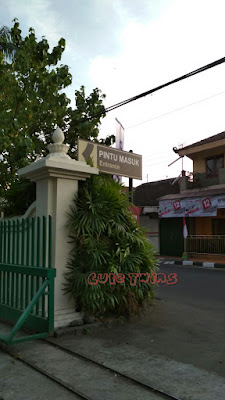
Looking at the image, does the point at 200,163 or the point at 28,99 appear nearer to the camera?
the point at 28,99

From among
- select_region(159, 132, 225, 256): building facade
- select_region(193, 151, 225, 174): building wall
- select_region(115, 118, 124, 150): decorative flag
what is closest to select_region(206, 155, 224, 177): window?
select_region(159, 132, 225, 256): building facade

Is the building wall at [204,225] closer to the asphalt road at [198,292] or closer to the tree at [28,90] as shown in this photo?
the asphalt road at [198,292]

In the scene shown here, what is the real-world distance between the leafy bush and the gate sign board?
26.5 inches

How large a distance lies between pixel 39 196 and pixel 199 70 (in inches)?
147

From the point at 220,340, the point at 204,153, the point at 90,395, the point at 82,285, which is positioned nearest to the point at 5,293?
the point at 82,285

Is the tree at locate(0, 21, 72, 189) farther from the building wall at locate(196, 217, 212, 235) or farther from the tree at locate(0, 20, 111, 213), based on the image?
the building wall at locate(196, 217, 212, 235)

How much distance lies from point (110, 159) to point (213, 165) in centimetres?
1470

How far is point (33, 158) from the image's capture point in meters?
10.9

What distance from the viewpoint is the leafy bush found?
4.93 m

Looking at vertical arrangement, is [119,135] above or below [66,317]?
above

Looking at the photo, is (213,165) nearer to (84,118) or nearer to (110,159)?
(84,118)

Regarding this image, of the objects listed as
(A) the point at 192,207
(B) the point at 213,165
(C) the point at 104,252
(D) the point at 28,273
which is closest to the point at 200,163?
(B) the point at 213,165

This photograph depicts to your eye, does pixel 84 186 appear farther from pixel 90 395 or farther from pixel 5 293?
pixel 90 395

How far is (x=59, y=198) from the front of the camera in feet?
16.6
